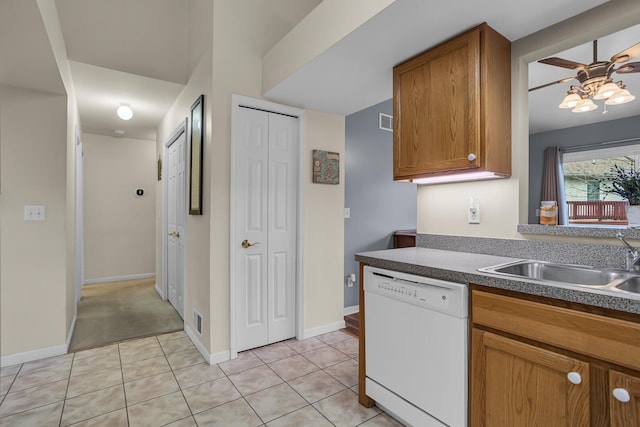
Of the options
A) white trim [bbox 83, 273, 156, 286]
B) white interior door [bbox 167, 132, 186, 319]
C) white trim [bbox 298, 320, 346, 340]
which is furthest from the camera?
white trim [bbox 83, 273, 156, 286]

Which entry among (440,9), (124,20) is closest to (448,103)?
(440,9)

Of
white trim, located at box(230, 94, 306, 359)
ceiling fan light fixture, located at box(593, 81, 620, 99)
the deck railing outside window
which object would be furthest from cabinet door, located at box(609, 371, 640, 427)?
white trim, located at box(230, 94, 306, 359)

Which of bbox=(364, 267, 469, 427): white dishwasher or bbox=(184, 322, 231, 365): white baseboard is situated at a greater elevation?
bbox=(364, 267, 469, 427): white dishwasher

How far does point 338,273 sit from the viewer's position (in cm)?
322

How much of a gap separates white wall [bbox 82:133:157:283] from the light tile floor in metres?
3.00

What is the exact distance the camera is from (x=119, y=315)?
3.65 meters

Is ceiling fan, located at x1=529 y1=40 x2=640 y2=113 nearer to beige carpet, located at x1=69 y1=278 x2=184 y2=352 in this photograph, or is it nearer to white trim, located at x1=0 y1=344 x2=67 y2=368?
beige carpet, located at x1=69 y1=278 x2=184 y2=352

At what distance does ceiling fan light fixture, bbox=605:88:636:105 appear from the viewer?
154 centimetres

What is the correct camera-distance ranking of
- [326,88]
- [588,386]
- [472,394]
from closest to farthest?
[588,386], [472,394], [326,88]

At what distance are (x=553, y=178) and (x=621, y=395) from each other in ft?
3.86

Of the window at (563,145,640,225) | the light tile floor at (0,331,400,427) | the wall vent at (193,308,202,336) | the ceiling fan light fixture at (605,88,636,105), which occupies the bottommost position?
the light tile floor at (0,331,400,427)

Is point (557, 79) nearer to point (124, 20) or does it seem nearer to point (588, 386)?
point (588, 386)

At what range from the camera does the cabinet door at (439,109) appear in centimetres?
170

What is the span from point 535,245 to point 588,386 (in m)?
0.80
